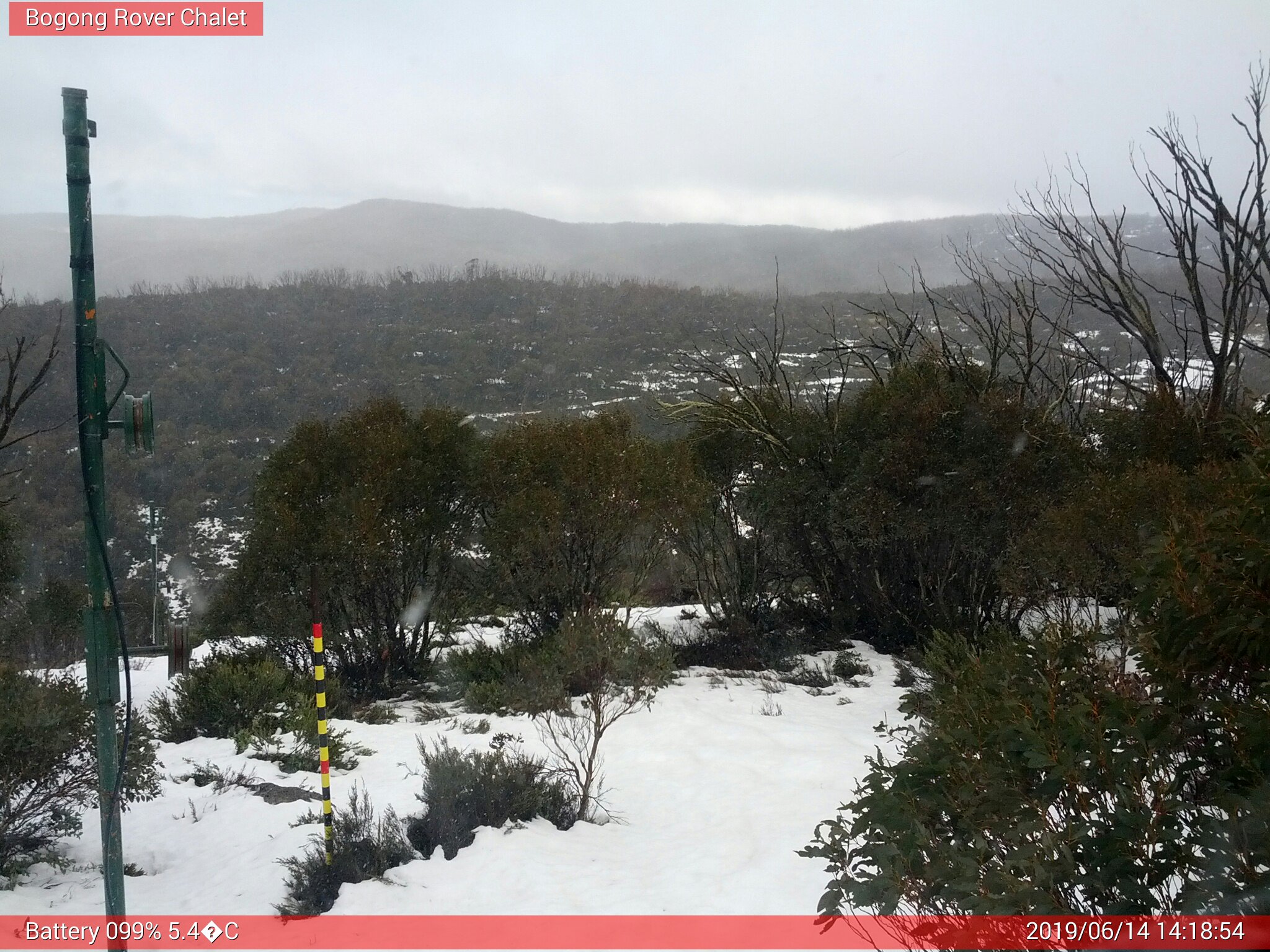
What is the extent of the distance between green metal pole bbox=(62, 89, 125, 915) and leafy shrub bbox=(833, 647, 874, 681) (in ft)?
29.0

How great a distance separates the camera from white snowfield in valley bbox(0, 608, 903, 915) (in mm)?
4500

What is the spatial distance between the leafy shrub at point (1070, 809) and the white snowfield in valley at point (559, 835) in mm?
2094

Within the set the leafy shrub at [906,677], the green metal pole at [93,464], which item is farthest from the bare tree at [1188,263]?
the green metal pole at [93,464]

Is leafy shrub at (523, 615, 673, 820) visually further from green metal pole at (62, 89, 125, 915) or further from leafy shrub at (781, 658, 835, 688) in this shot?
leafy shrub at (781, 658, 835, 688)

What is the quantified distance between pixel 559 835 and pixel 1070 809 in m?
3.96

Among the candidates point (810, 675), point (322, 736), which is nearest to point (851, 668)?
point (810, 675)

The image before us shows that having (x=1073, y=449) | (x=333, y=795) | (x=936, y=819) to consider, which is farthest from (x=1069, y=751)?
(x=1073, y=449)

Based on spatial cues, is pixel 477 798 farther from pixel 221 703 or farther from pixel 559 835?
pixel 221 703

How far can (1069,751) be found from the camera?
7.13 ft

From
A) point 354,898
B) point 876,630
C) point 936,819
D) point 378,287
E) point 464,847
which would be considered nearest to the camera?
point 936,819

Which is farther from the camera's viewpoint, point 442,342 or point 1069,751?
point 442,342

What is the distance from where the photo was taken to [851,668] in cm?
1098

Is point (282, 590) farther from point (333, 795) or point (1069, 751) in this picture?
point (1069, 751)

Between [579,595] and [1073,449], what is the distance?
6487mm
